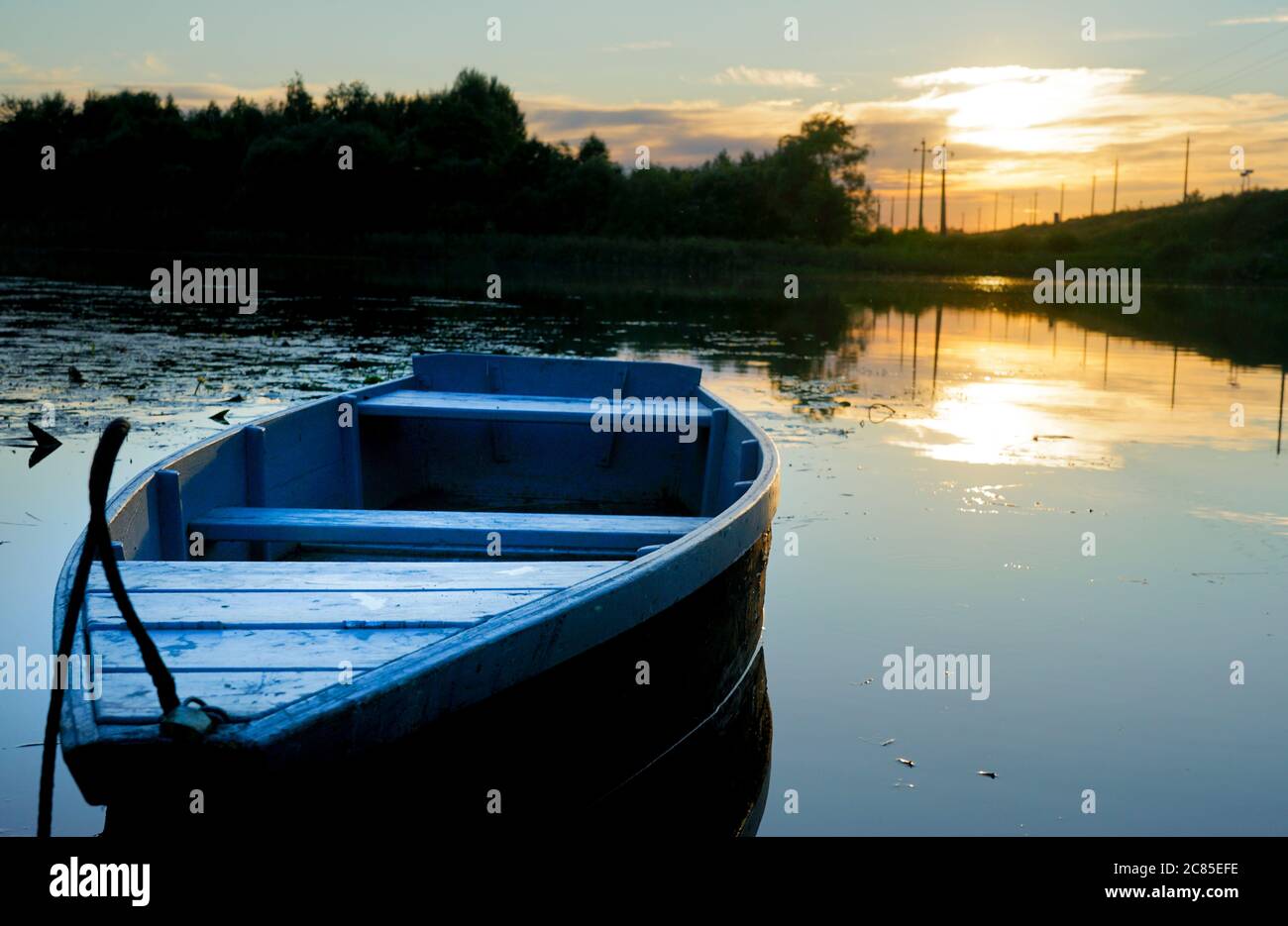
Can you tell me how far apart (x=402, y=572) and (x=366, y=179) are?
48215mm

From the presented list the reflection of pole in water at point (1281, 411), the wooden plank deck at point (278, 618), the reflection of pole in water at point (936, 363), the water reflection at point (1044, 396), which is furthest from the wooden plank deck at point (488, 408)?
the reflection of pole in water at point (936, 363)

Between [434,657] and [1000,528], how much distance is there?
5.24 m

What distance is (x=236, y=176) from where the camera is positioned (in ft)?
162

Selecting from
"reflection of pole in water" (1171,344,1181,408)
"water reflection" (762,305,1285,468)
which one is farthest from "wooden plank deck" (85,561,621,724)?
"reflection of pole in water" (1171,344,1181,408)

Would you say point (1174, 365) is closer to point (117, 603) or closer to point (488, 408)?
point (488, 408)

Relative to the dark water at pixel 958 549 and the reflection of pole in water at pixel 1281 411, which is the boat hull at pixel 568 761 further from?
the reflection of pole in water at pixel 1281 411

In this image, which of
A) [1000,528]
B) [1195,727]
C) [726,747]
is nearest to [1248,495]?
[1000,528]

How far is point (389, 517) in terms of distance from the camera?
4371 mm

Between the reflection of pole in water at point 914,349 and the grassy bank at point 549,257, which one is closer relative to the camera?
the reflection of pole in water at point 914,349

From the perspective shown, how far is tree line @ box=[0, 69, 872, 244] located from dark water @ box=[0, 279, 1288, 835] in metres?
32.2

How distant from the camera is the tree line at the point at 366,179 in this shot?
156 ft

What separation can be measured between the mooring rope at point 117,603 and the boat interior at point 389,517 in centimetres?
8

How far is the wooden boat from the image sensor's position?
2.17 meters
